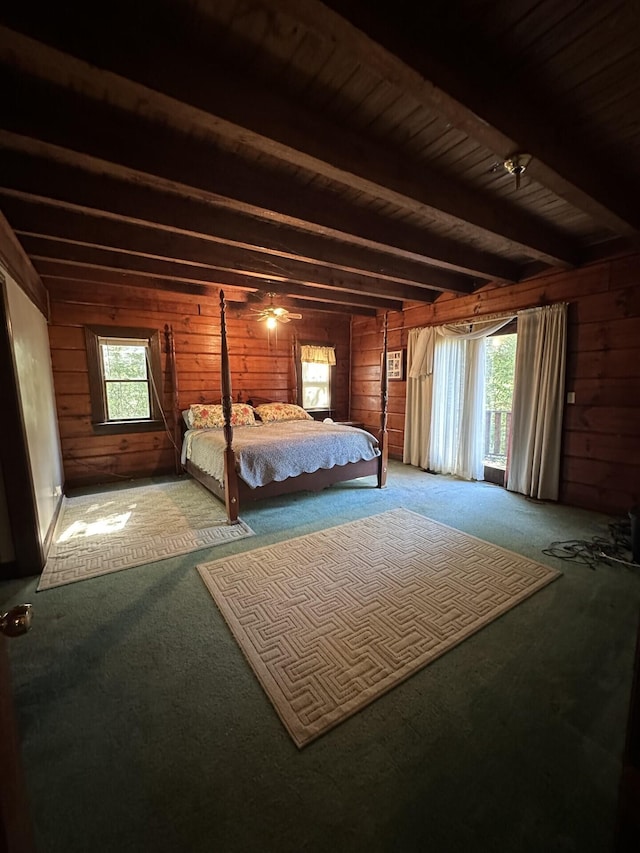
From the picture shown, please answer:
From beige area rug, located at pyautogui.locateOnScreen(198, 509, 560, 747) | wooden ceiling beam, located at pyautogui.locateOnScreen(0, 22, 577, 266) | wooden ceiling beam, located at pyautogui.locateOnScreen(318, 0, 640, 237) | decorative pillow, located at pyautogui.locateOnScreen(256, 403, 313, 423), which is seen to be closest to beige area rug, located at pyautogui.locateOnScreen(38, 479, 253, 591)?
beige area rug, located at pyautogui.locateOnScreen(198, 509, 560, 747)

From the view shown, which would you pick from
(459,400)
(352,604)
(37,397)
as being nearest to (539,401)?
(459,400)

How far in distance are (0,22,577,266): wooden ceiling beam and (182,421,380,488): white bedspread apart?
2.19 metres

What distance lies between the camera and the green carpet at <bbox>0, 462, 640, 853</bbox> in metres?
0.97

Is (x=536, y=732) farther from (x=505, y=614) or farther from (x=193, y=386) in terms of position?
(x=193, y=386)

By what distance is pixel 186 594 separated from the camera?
6.63 ft

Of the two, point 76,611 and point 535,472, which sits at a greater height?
point 535,472

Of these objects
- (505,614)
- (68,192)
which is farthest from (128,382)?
(505,614)

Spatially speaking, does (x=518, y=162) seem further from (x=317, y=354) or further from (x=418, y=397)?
(x=317, y=354)

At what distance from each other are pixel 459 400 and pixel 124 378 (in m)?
4.29

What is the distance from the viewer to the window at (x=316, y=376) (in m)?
5.55

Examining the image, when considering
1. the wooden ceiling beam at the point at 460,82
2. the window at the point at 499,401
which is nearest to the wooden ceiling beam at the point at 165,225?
the wooden ceiling beam at the point at 460,82

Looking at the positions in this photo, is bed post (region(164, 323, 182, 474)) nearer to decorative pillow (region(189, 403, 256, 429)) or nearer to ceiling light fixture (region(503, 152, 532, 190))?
decorative pillow (region(189, 403, 256, 429))

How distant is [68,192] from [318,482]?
114 inches

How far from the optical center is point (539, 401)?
351 cm
